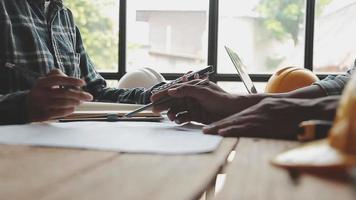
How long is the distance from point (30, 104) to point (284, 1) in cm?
317

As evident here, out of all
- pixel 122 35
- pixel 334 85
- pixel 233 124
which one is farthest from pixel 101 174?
pixel 122 35

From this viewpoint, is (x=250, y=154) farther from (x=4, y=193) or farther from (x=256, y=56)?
(x=256, y=56)

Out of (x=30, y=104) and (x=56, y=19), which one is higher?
(x=56, y=19)

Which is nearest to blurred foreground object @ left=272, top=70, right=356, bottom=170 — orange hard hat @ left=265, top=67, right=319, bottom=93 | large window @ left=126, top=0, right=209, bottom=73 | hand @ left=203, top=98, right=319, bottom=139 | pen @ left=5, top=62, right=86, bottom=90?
hand @ left=203, top=98, right=319, bottom=139

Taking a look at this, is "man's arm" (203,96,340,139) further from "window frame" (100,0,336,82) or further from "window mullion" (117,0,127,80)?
"window mullion" (117,0,127,80)

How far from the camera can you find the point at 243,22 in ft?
12.8

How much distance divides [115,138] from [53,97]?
35 cm

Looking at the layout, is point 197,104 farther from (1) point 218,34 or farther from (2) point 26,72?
(1) point 218,34

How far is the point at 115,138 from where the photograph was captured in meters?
0.72

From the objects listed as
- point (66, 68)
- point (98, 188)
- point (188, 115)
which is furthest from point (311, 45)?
point (98, 188)

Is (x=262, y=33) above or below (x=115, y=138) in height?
above

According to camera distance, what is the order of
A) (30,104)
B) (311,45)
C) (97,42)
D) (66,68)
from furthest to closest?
(97,42) < (311,45) < (66,68) < (30,104)

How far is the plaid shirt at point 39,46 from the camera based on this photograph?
1.52m

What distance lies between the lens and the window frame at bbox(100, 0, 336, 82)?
3.78m
